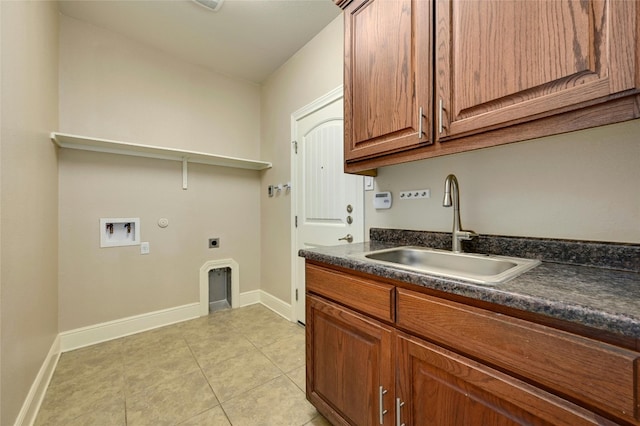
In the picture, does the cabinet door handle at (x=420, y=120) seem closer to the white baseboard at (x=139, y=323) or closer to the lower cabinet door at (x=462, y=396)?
the lower cabinet door at (x=462, y=396)

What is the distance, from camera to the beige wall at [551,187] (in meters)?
0.91

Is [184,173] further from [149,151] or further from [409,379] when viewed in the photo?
[409,379]

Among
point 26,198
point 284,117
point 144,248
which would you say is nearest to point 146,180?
point 144,248

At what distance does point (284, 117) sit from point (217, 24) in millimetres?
946

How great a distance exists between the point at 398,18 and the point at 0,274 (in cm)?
205

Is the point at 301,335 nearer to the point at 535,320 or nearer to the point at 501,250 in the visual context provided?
the point at 501,250

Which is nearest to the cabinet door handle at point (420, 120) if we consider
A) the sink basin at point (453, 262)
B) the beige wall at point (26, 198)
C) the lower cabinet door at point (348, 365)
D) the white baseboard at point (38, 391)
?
the sink basin at point (453, 262)

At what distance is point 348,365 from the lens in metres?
1.11

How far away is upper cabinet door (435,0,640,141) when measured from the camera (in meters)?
0.69

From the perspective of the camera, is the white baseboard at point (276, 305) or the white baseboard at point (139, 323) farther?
the white baseboard at point (276, 305)

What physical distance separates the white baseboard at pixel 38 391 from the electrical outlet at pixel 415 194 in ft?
7.39

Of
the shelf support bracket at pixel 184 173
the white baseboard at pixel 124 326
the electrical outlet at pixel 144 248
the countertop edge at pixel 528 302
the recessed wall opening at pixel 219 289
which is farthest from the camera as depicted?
the recessed wall opening at pixel 219 289

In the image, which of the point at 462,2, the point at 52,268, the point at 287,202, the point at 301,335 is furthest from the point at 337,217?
the point at 52,268

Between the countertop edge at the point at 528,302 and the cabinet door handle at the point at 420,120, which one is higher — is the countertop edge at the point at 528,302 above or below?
below
